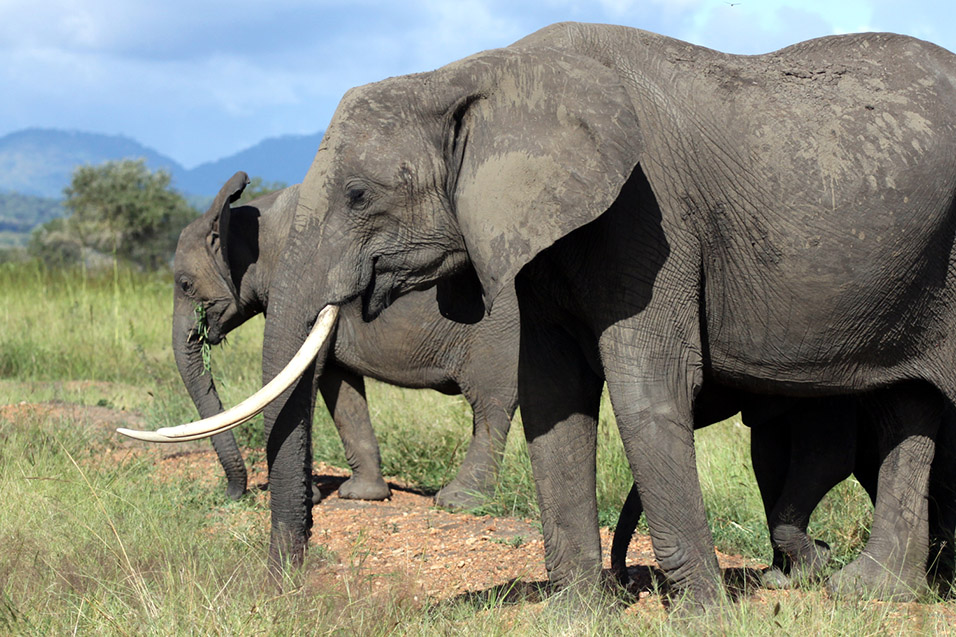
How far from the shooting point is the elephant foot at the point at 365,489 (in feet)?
22.4

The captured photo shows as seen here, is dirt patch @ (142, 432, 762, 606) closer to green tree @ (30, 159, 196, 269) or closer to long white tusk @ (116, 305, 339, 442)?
long white tusk @ (116, 305, 339, 442)

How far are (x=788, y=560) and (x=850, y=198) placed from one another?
1.80 metres

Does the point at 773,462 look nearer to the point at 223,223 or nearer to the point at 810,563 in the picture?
the point at 810,563

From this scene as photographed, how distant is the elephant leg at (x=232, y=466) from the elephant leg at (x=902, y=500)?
11.6ft

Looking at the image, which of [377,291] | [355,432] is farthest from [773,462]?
[355,432]

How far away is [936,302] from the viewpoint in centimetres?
378

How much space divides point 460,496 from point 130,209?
1485 inches

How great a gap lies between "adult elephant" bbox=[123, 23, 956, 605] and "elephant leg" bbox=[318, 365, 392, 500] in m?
3.38

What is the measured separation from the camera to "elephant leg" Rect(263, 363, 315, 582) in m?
3.91

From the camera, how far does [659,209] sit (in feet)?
11.3

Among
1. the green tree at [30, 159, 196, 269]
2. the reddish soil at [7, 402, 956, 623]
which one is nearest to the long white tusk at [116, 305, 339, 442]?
the reddish soil at [7, 402, 956, 623]

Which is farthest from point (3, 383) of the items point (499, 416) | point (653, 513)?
point (653, 513)

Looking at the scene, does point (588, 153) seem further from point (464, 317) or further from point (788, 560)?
point (788, 560)

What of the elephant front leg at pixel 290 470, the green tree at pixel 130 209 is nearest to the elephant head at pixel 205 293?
the elephant front leg at pixel 290 470
